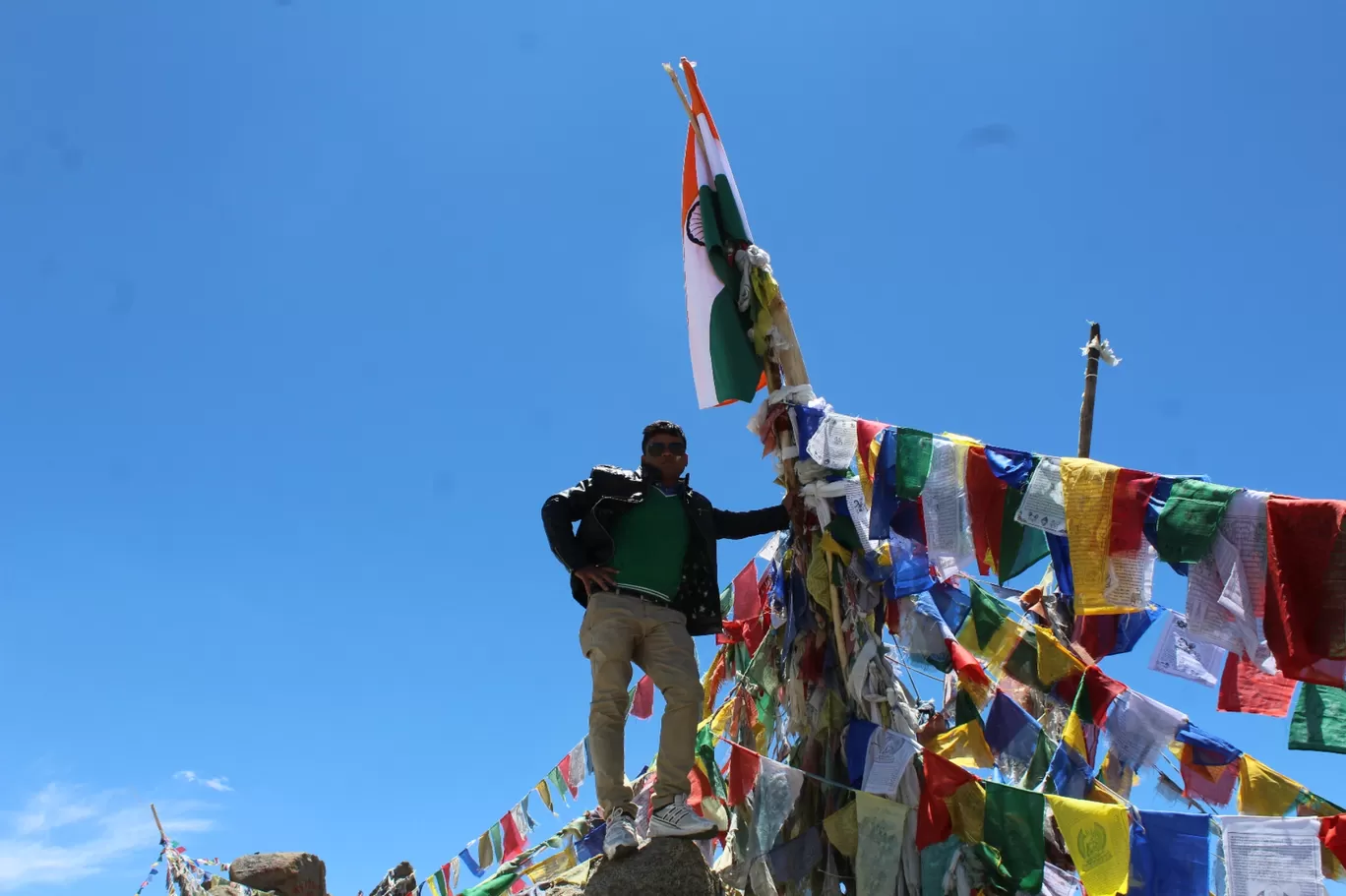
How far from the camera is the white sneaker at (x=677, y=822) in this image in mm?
5684

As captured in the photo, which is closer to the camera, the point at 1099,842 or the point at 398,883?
the point at 1099,842

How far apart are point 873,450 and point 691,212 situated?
7.74ft

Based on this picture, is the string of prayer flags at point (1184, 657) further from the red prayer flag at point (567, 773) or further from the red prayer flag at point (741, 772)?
the red prayer flag at point (567, 773)

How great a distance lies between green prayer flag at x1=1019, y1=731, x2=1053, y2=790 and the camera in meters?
7.06

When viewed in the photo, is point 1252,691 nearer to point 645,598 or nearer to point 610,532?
point 645,598

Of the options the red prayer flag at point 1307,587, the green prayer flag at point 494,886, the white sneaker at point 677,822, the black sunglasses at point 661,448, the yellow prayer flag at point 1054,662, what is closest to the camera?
the red prayer flag at point 1307,587

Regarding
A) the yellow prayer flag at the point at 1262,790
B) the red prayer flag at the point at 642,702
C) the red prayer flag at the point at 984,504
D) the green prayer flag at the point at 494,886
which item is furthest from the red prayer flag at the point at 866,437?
the green prayer flag at the point at 494,886

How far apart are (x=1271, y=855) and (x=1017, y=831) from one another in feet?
4.21

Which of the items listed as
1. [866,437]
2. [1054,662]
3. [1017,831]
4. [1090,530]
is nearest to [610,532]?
[866,437]

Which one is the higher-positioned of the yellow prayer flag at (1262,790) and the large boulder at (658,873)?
the yellow prayer flag at (1262,790)

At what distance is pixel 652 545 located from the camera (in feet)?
20.1

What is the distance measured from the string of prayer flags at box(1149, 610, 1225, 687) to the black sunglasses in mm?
3596

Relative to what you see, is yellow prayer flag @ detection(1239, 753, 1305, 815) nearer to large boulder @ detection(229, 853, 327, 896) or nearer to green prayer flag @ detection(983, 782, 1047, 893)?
green prayer flag @ detection(983, 782, 1047, 893)

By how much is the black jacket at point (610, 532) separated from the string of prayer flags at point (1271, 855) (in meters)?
2.77
